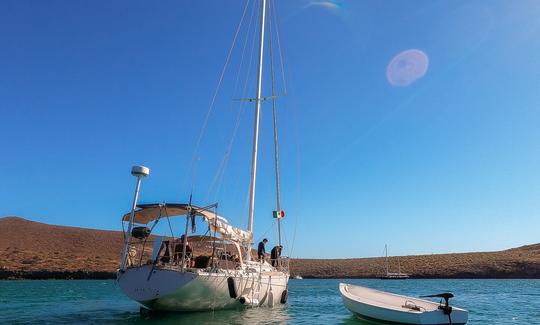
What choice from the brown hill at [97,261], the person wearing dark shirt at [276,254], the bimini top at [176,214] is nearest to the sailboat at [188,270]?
the bimini top at [176,214]

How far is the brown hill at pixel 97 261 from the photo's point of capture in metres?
95.6

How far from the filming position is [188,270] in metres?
20.4

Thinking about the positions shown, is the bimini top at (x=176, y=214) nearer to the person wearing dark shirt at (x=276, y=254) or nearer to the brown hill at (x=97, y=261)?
the person wearing dark shirt at (x=276, y=254)

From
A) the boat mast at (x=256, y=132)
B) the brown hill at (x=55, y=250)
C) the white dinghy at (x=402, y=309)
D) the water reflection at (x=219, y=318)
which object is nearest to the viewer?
the white dinghy at (x=402, y=309)

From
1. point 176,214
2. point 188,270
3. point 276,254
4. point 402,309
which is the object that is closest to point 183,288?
point 188,270

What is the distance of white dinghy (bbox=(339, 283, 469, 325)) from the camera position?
18.1m

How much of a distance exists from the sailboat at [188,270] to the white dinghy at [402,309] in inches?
210

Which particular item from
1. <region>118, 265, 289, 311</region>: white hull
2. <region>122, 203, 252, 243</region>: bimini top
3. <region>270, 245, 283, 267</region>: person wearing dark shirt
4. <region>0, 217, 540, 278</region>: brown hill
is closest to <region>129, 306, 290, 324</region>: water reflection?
<region>118, 265, 289, 311</region>: white hull

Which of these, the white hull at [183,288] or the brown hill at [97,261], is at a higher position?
the brown hill at [97,261]

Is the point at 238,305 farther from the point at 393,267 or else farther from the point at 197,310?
the point at 393,267

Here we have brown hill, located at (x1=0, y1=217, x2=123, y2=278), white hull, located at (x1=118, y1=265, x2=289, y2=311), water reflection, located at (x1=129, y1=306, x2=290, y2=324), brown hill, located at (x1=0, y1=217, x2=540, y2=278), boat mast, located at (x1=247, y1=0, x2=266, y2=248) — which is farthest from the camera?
brown hill, located at (x1=0, y1=217, x2=540, y2=278)

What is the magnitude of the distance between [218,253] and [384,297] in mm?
10092

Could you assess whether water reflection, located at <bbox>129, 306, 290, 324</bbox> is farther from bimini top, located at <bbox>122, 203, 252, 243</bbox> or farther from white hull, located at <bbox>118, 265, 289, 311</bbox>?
bimini top, located at <bbox>122, 203, 252, 243</bbox>

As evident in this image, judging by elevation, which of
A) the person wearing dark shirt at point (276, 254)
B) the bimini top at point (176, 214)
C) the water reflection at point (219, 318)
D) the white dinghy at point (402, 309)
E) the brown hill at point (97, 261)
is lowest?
the water reflection at point (219, 318)
